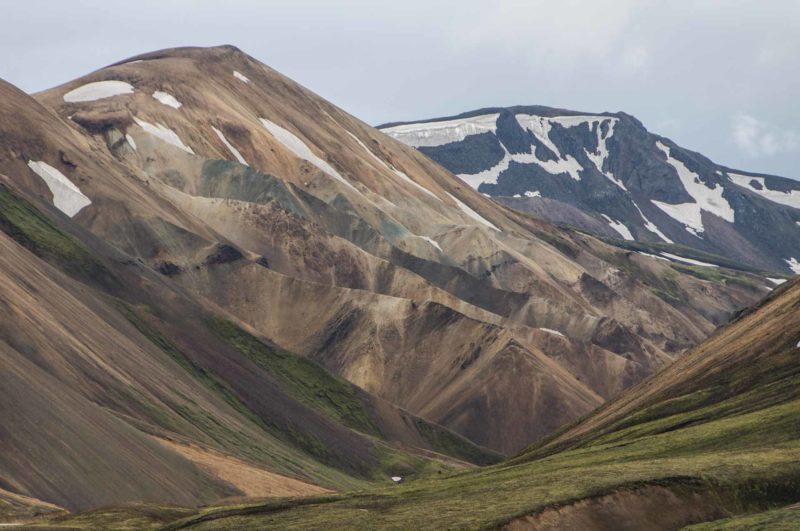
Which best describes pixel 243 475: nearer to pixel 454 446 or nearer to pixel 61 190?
pixel 454 446

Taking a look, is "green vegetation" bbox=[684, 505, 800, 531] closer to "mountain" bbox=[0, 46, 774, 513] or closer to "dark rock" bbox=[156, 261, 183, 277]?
"mountain" bbox=[0, 46, 774, 513]

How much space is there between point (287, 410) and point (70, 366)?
4139 cm

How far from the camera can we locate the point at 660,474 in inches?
2098

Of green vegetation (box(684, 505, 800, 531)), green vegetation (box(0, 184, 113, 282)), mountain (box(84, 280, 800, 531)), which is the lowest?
green vegetation (box(684, 505, 800, 531))

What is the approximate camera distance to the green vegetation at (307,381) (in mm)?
156212

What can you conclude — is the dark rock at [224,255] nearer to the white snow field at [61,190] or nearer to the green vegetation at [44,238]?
the white snow field at [61,190]

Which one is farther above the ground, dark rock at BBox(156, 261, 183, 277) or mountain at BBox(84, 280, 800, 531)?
dark rock at BBox(156, 261, 183, 277)

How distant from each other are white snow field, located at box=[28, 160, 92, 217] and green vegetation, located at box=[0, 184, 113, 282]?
18532 mm

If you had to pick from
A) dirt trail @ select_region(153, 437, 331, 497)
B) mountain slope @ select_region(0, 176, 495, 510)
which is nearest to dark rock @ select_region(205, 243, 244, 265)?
mountain slope @ select_region(0, 176, 495, 510)

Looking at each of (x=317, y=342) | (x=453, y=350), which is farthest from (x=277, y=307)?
(x=453, y=350)

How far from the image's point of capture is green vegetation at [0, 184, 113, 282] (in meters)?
141

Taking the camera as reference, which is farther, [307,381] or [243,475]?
[307,381]

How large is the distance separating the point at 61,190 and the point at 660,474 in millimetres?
131501

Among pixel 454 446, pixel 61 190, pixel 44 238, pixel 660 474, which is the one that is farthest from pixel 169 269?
pixel 660 474
